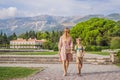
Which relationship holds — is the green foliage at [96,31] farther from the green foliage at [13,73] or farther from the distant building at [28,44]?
the green foliage at [13,73]

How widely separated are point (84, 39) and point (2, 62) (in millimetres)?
72124

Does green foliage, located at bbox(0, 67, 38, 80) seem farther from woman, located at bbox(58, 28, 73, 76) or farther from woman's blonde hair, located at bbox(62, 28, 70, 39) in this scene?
woman's blonde hair, located at bbox(62, 28, 70, 39)

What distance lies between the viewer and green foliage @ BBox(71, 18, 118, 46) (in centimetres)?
9031

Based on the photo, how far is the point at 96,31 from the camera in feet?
315

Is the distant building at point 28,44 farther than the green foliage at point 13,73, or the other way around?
the distant building at point 28,44

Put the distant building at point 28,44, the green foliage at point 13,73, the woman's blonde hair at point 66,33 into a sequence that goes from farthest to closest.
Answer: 1. the distant building at point 28,44
2. the woman's blonde hair at point 66,33
3. the green foliage at point 13,73

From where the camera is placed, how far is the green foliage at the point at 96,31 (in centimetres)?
9031

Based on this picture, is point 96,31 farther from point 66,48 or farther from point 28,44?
point 66,48

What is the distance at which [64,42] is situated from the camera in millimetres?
15453

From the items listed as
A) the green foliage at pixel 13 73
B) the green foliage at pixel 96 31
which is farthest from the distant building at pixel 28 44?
the green foliage at pixel 13 73

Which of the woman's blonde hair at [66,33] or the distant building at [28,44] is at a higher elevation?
the woman's blonde hair at [66,33]

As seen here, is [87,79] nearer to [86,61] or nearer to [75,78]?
[75,78]

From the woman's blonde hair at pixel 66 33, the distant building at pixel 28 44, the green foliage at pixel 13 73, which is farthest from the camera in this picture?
the distant building at pixel 28 44

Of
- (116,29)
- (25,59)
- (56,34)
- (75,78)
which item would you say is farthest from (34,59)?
(56,34)
